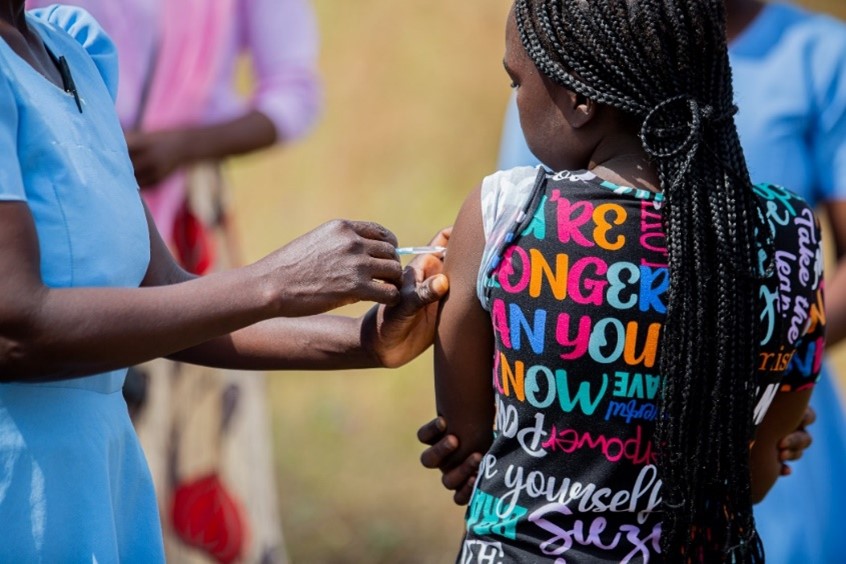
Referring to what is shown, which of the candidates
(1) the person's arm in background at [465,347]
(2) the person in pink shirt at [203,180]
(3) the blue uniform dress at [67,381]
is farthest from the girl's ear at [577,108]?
(2) the person in pink shirt at [203,180]

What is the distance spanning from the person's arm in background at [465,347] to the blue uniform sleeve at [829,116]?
1350 millimetres

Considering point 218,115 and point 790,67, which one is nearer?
point 790,67

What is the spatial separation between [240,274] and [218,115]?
2.28m

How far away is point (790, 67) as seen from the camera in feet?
9.92

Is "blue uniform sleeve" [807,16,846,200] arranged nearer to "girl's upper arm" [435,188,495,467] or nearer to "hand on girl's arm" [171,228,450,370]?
"hand on girl's arm" [171,228,450,370]

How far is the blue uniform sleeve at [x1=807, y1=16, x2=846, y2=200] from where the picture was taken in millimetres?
2994

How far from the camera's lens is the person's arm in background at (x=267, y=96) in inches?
153

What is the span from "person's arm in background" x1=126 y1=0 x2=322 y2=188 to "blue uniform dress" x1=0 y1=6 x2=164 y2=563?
1913 millimetres

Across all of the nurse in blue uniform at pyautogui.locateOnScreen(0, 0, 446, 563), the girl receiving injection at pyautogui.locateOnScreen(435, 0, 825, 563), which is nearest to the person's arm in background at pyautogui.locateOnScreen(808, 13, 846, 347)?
the girl receiving injection at pyautogui.locateOnScreen(435, 0, 825, 563)

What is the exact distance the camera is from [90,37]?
218cm

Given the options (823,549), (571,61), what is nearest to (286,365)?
(571,61)

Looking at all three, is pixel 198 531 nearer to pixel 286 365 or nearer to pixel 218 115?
pixel 218 115

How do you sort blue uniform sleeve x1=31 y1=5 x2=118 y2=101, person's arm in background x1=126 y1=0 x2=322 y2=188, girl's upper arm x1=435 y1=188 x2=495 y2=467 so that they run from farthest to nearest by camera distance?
1. person's arm in background x1=126 y1=0 x2=322 y2=188
2. blue uniform sleeve x1=31 y1=5 x2=118 y2=101
3. girl's upper arm x1=435 y1=188 x2=495 y2=467

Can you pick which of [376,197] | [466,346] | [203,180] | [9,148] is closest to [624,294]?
[466,346]
